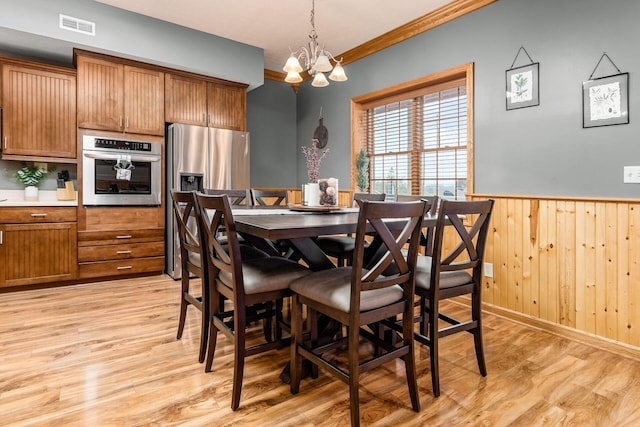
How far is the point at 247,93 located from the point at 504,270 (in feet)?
12.9

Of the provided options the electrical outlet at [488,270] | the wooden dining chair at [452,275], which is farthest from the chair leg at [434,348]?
the electrical outlet at [488,270]

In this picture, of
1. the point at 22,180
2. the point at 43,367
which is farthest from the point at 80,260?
the point at 43,367

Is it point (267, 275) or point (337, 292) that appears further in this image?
point (267, 275)

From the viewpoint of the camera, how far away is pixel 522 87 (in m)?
2.87

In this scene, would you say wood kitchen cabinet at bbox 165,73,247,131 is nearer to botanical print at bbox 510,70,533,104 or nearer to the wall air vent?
the wall air vent

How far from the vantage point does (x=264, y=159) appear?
210 inches

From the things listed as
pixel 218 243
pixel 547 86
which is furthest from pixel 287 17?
pixel 218 243

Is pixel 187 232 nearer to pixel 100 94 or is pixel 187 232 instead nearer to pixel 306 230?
pixel 306 230

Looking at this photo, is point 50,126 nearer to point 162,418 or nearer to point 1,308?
point 1,308

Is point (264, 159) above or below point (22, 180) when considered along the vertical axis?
above

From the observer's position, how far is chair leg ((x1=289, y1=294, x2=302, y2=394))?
1759 mm

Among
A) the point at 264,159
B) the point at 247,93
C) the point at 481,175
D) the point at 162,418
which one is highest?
the point at 247,93

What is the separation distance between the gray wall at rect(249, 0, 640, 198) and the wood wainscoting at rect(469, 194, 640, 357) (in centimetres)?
14

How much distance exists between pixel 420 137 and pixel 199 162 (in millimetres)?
2460
